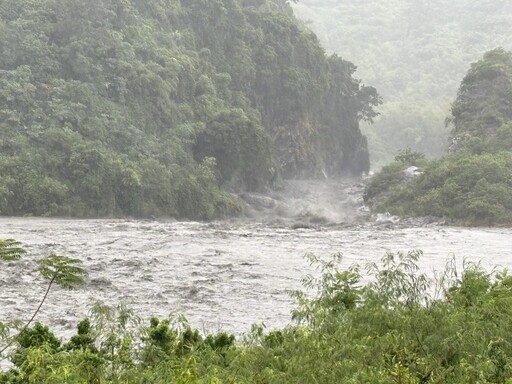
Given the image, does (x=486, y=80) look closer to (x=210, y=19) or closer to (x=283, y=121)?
(x=283, y=121)

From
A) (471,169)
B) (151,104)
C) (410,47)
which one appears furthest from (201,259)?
(410,47)

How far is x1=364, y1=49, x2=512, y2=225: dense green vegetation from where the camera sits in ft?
129

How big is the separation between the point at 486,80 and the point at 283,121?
1709 cm

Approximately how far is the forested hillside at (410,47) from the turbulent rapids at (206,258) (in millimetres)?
58311

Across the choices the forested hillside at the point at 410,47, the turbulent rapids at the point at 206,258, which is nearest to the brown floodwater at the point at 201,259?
the turbulent rapids at the point at 206,258

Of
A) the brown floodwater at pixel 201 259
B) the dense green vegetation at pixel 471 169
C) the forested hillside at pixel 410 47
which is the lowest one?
the brown floodwater at pixel 201 259

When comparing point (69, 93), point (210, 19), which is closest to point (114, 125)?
point (69, 93)

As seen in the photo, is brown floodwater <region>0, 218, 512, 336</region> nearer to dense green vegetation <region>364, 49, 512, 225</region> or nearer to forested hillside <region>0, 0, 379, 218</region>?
dense green vegetation <region>364, 49, 512, 225</region>

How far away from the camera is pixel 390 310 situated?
10.7 metres

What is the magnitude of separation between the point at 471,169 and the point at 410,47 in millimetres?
91758

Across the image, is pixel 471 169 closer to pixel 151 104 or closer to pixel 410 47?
pixel 151 104

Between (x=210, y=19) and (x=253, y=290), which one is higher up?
(x=210, y=19)

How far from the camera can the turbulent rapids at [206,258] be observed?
695 inches

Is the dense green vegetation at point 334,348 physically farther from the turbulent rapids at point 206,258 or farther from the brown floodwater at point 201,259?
the brown floodwater at point 201,259
